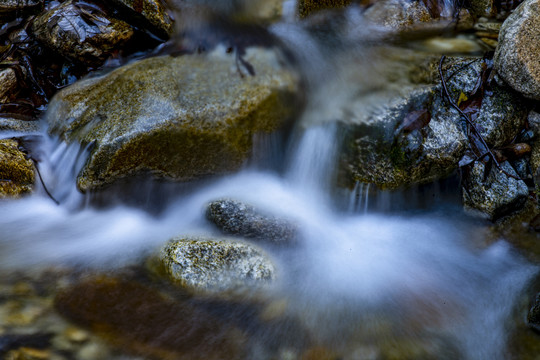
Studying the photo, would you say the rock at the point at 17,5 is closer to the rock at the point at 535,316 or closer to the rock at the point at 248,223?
the rock at the point at 248,223

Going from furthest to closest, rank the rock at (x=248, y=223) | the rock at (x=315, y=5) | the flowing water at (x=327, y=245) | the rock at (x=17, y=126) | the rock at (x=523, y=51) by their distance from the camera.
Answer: the rock at (x=315, y=5) < the rock at (x=17, y=126) < the rock at (x=523, y=51) < the rock at (x=248, y=223) < the flowing water at (x=327, y=245)

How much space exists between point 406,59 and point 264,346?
12.6 ft

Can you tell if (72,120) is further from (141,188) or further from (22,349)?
(22,349)

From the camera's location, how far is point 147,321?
2.99 metres

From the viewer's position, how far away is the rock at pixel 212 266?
126 inches

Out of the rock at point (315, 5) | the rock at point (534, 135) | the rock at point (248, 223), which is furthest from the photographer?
the rock at point (315, 5)

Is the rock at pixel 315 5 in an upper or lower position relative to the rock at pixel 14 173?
upper

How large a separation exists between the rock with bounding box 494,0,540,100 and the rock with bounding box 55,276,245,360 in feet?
12.3

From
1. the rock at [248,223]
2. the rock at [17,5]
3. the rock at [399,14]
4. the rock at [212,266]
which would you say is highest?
the rock at [399,14]

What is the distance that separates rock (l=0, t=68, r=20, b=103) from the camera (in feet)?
16.5

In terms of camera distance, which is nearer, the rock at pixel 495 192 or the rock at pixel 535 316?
the rock at pixel 535 316

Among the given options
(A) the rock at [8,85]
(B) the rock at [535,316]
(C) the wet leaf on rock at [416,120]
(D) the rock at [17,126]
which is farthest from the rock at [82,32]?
(B) the rock at [535,316]

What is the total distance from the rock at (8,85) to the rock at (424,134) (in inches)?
172

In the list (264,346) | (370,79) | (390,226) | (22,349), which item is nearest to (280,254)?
(264,346)
